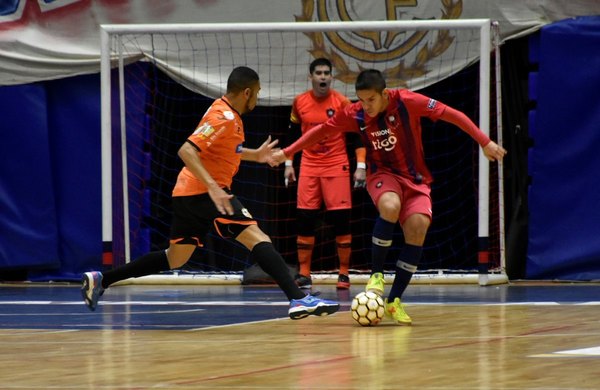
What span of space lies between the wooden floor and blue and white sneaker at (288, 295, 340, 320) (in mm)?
120

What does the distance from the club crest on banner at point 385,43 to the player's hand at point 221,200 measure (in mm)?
5984

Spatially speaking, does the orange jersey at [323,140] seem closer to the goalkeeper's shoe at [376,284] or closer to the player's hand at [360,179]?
the player's hand at [360,179]

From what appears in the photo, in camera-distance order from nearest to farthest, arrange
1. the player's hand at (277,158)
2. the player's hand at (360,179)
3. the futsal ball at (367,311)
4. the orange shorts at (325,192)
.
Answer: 1. the futsal ball at (367,311)
2. the player's hand at (277,158)
3. the player's hand at (360,179)
4. the orange shorts at (325,192)

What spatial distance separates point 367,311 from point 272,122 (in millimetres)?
6454

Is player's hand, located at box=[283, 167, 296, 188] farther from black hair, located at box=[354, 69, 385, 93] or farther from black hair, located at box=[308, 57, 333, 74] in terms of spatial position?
black hair, located at box=[354, 69, 385, 93]

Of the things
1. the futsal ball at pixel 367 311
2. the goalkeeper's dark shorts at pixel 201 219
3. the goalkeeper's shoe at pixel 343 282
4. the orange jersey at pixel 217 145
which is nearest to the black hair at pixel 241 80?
the orange jersey at pixel 217 145

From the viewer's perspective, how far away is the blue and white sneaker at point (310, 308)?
8.39 meters

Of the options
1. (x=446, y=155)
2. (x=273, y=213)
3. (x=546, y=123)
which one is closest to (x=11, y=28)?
(x=273, y=213)

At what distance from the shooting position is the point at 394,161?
9219 millimetres

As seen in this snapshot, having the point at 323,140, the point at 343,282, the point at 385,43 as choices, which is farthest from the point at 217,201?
the point at 385,43

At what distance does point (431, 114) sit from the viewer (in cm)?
920

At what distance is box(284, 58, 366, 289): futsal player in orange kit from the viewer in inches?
530

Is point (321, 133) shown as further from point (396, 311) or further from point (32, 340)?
point (32, 340)

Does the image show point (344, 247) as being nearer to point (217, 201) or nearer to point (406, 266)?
point (406, 266)
